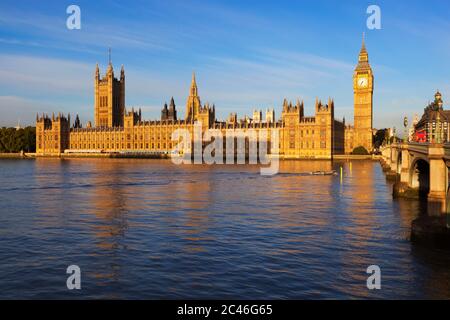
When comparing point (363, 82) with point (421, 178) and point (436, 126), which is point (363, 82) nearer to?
point (421, 178)

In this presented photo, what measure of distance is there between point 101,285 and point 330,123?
124 metres

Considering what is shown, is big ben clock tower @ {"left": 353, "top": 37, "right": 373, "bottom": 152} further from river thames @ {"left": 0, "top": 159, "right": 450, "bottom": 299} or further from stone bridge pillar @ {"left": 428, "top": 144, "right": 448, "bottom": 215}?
stone bridge pillar @ {"left": 428, "top": 144, "right": 448, "bottom": 215}

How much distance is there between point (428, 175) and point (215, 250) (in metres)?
26.7

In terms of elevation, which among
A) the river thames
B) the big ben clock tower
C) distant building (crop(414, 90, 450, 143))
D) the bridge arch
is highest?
the big ben clock tower

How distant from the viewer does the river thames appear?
1611 centimetres

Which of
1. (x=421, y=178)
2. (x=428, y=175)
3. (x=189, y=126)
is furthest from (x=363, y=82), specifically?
(x=428, y=175)

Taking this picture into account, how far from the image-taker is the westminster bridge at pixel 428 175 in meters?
26.1

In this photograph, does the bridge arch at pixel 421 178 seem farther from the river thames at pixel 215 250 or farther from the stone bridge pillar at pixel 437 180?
the stone bridge pillar at pixel 437 180

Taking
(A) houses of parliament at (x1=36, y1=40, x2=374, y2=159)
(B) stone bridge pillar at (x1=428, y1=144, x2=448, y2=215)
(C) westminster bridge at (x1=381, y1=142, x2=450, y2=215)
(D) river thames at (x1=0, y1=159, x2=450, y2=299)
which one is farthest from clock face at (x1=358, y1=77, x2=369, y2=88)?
(B) stone bridge pillar at (x1=428, y1=144, x2=448, y2=215)

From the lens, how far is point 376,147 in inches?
6978

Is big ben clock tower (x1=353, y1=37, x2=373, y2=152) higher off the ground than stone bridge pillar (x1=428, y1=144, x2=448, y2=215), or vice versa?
big ben clock tower (x1=353, y1=37, x2=373, y2=152)
